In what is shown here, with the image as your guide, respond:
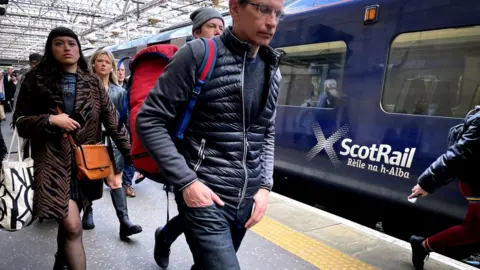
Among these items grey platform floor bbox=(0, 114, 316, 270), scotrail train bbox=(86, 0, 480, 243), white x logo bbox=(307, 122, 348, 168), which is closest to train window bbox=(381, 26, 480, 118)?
scotrail train bbox=(86, 0, 480, 243)

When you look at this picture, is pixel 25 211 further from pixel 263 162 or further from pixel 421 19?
pixel 421 19

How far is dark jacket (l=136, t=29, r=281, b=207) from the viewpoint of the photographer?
1.32 metres

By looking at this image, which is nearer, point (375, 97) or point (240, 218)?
point (240, 218)

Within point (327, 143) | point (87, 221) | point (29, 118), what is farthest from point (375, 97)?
point (29, 118)

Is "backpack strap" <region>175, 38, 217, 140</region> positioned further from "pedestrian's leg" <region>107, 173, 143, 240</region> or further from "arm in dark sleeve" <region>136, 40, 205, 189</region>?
"pedestrian's leg" <region>107, 173, 143, 240</region>

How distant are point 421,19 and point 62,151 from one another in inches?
128

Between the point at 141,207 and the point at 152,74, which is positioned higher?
the point at 152,74

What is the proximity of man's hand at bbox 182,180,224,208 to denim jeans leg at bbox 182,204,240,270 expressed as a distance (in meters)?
0.04

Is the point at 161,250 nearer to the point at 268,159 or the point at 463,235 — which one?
the point at 268,159

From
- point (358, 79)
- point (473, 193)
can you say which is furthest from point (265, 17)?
point (358, 79)

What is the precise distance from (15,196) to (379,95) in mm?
3295

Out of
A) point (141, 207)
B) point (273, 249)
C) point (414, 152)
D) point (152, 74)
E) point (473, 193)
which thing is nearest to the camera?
point (152, 74)

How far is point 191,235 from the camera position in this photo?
55.6 inches

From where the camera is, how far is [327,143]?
4.25 metres
